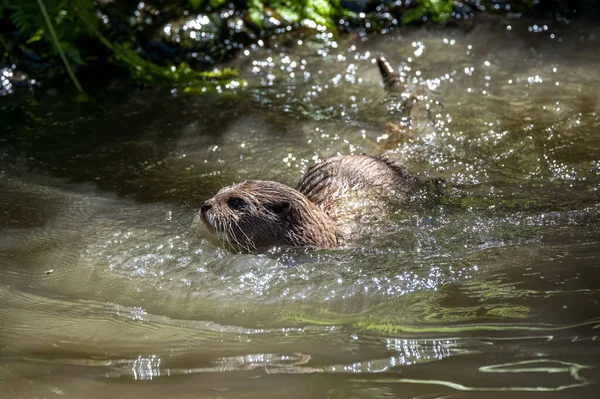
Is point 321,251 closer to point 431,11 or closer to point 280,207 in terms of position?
point 280,207

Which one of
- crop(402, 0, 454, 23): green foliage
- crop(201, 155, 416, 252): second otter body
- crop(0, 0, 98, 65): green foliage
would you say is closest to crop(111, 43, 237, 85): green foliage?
crop(0, 0, 98, 65): green foliage

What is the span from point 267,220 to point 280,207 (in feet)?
0.36

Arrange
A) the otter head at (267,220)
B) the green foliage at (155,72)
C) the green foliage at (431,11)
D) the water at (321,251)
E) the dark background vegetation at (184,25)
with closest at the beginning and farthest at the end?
1. the water at (321,251)
2. the otter head at (267,220)
3. the green foliage at (155,72)
4. the dark background vegetation at (184,25)
5. the green foliage at (431,11)

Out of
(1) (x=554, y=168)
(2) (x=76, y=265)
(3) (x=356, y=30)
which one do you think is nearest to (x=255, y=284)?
(2) (x=76, y=265)

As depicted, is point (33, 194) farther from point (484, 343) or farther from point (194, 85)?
point (484, 343)

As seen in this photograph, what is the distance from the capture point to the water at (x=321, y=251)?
2.92 metres

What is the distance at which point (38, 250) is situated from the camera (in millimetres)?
4391

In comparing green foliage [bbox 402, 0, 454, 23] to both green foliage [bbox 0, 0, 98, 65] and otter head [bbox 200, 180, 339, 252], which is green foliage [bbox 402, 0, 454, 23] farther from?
otter head [bbox 200, 180, 339, 252]

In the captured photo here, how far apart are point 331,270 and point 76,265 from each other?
4.76 feet

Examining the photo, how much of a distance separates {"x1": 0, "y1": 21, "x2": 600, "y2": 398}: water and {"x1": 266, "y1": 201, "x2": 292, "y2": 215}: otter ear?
0.76ft

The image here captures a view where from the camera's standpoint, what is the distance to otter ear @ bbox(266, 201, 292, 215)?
14.5 ft

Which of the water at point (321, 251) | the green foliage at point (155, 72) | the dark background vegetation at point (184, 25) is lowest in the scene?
the water at point (321, 251)

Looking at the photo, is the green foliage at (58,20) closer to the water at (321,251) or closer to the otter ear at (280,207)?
the water at (321,251)

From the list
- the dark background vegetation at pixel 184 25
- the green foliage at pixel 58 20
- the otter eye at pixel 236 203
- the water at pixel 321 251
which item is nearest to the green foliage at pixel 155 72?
the dark background vegetation at pixel 184 25
